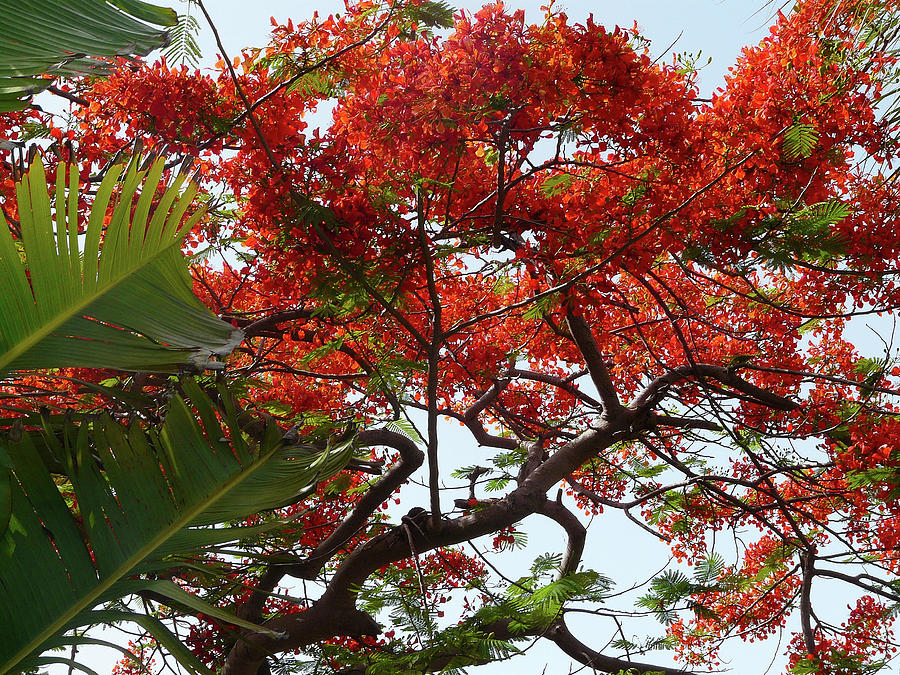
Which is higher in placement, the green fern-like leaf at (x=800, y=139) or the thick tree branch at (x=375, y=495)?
the green fern-like leaf at (x=800, y=139)

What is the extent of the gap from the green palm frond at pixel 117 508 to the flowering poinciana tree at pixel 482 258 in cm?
5

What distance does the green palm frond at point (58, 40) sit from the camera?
1427 mm

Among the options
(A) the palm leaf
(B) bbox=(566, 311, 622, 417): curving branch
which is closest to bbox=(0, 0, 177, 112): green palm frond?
(A) the palm leaf

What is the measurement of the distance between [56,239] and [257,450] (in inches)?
29.5

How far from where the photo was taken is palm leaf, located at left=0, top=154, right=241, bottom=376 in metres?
1.62

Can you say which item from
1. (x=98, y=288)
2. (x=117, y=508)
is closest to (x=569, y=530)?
(x=117, y=508)

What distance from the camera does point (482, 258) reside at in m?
4.46

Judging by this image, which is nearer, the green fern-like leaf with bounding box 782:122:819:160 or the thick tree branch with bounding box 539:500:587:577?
the green fern-like leaf with bounding box 782:122:819:160

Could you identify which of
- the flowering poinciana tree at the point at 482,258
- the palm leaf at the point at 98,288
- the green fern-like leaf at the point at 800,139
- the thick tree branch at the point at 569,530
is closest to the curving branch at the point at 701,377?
the flowering poinciana tree at the point at 482,258

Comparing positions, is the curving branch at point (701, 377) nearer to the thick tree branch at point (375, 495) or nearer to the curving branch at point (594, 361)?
the curving branch at point (594, 361)

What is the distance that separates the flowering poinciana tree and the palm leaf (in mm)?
196

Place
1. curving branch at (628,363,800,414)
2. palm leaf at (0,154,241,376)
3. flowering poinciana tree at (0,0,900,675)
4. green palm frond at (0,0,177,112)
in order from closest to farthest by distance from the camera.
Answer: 1. green palm frond at (0,0,177,112)
2. palm leaf at (0,154,241,376)
3. flowering poinciana tree at (0,0,900,675)
4. curving branch at (628,363,800,414)

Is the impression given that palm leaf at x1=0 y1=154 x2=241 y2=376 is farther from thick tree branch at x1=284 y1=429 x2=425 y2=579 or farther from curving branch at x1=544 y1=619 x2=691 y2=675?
curving branch at x1=544 y1=619 x2=691 y2=675

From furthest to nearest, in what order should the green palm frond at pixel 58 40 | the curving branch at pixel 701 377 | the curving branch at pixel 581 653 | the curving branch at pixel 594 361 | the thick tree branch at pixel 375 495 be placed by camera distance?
the curving branch at pixel 581 653, the thick tree branch at pixel 375 495, the curving branch at pixel 701 377, the curving branch at pixel 594 361, the green palm frond at pixel 58 40
